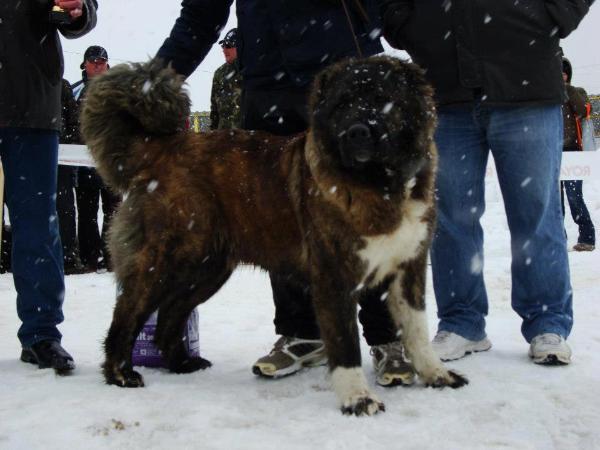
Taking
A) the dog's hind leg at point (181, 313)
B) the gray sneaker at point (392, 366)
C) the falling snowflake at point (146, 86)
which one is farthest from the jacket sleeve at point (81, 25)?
the gray sneaker at point (392, 366)

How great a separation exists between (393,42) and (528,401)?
6.69ft

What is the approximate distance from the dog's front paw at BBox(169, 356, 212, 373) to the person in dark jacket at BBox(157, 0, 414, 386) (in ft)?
1.20

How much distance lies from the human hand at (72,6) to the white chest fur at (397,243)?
79.7 inches

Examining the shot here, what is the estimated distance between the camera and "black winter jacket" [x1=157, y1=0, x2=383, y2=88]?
3268mm

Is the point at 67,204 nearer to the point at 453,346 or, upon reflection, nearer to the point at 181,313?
the point at 181,313

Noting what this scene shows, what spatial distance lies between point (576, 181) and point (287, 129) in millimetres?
6739

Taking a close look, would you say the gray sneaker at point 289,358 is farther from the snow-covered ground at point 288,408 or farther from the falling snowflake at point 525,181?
the falling snowflake at point 525,181

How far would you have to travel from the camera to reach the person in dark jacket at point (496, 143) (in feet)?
10.6

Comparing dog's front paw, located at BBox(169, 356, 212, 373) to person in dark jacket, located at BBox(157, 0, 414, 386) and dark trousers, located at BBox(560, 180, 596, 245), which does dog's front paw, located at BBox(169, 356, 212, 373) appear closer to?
person in dark jacket, located at BBox(157, 0, 414, 386)

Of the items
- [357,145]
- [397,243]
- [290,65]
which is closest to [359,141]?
[357,145]

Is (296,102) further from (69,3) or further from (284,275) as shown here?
(69,3)

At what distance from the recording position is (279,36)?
131 inches

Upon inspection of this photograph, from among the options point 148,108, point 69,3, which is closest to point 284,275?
point 148,108

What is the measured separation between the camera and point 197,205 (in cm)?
307
